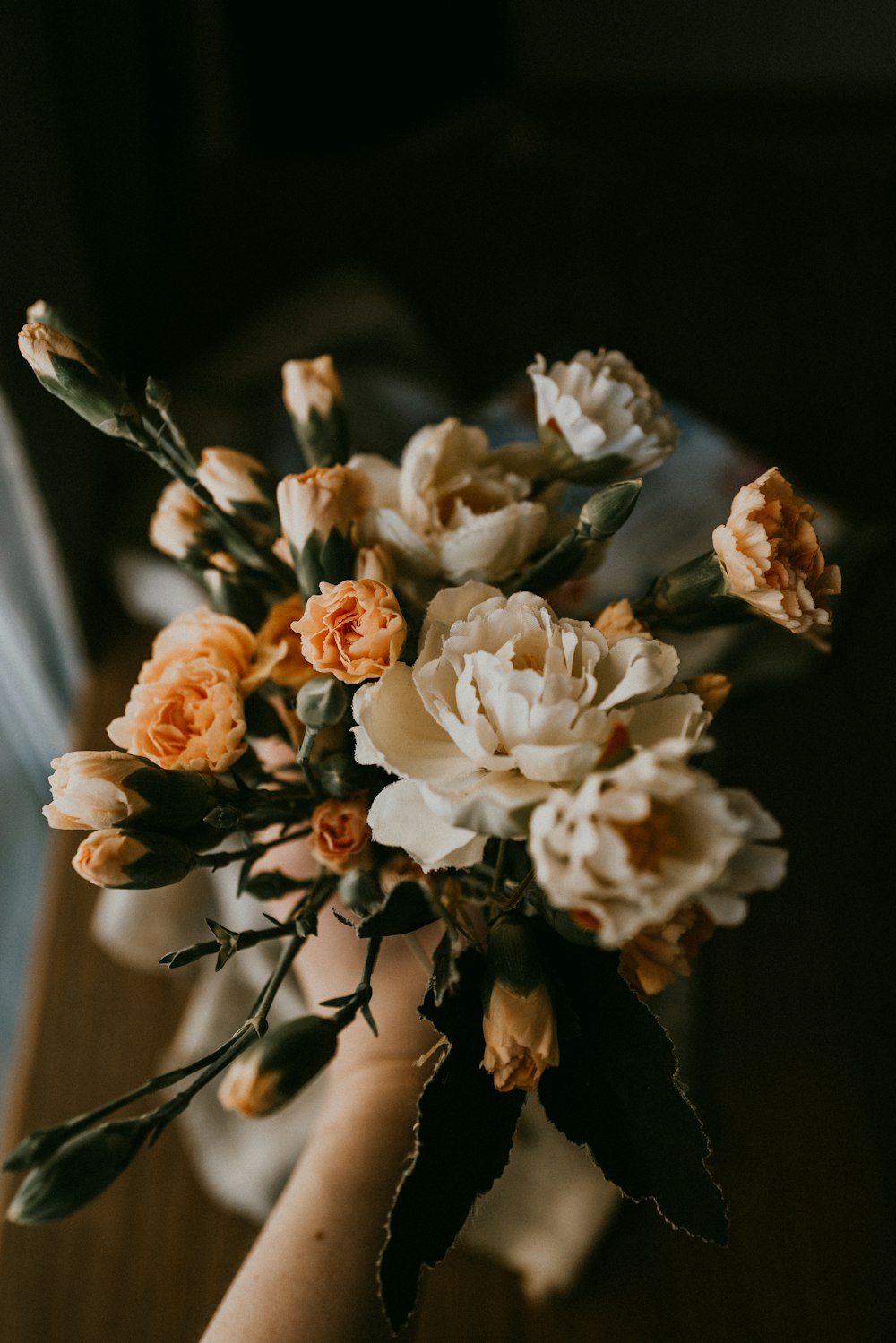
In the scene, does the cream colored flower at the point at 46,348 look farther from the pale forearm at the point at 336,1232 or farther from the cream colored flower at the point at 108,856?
the pale forearm at the point at 336,1232

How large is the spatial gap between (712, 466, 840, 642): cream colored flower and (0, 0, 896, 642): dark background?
51 cm

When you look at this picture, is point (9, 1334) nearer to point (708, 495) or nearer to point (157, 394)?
point (157, 394)

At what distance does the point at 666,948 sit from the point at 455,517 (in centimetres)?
18

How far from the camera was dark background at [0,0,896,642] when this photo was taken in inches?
34.8

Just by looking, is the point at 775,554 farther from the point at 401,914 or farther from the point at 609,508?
the point at 401,914

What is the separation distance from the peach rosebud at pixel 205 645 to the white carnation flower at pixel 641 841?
0.16 m

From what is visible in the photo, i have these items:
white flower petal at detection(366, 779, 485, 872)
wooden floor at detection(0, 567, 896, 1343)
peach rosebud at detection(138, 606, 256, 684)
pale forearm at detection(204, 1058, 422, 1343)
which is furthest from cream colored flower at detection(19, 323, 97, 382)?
wooden floor at detection(0, 567, 896, 1343)

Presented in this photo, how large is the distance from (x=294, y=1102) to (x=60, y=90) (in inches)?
34.0

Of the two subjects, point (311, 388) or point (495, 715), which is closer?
point (495, 715)

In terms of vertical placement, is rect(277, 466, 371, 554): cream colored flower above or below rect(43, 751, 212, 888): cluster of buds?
above

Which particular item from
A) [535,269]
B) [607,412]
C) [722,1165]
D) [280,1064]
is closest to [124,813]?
[280,1064]

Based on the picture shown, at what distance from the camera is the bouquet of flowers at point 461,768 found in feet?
0.90

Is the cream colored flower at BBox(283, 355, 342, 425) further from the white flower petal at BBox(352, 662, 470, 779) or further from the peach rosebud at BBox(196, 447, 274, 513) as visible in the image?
the white flower petal at BBox(352, 662, 470, 779)

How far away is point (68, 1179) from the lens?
0.30 meters
